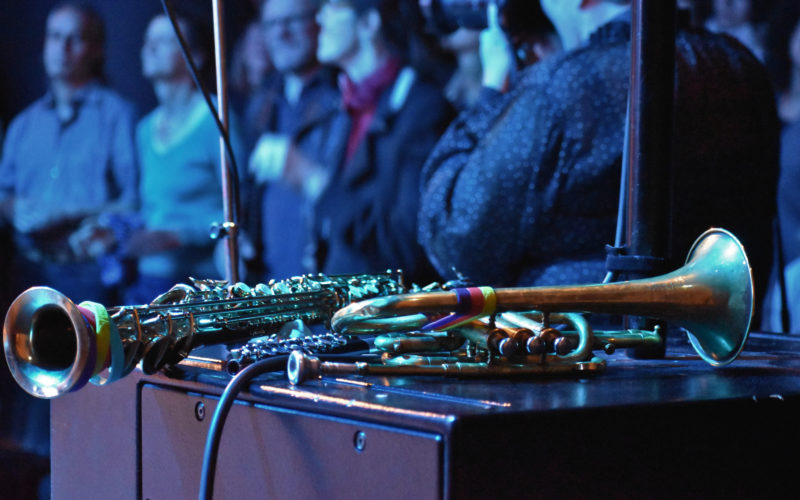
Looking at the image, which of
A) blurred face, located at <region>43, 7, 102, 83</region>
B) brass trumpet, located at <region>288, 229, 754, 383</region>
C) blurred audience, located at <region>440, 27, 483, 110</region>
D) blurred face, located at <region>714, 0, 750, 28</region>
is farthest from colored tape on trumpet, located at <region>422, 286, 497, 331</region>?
blurred face, located at <region>43, 7, 102, 83</region>

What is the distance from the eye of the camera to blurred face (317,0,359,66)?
2270mm

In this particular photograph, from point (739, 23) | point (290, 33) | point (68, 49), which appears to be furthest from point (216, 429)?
point (68, 49)

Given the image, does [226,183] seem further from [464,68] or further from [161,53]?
[161,53]

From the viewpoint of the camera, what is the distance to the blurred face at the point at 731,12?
1558 millimetres

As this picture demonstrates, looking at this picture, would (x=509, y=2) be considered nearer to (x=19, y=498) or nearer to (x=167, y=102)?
(x=167, y=102)

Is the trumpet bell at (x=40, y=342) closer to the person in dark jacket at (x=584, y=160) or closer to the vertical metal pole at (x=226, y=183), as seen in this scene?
the vertical metal pole at (x=226, y=183)

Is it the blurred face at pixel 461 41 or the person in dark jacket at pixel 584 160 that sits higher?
the blurred face at pixel 461 41

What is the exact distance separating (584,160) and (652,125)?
30.0 inches

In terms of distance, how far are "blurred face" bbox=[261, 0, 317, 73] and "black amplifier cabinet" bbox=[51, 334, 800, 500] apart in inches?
67.9

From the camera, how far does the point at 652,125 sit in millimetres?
875

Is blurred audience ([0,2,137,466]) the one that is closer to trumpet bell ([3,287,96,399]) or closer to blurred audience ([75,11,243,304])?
blurred audience ([75,11,243,304])

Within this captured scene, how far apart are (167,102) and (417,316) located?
7.58ft

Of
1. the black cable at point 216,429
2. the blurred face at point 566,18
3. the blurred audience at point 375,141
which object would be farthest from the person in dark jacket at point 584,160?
the black cable at point 216,429

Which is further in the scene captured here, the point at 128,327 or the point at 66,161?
the point at 66,161
